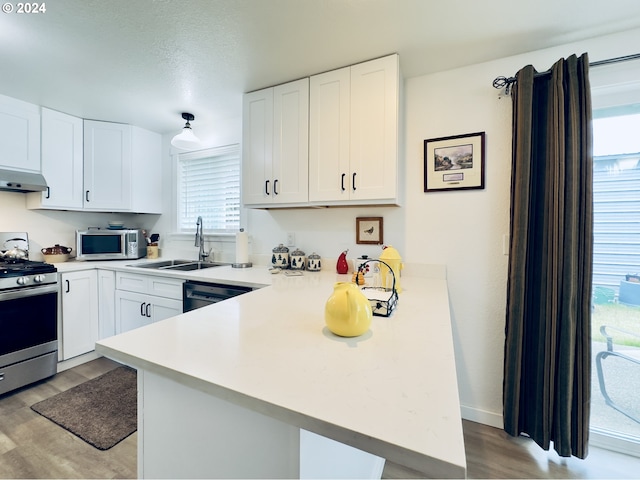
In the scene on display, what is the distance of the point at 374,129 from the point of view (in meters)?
1.79

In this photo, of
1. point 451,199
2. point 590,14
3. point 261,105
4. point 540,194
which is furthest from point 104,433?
point 590,14

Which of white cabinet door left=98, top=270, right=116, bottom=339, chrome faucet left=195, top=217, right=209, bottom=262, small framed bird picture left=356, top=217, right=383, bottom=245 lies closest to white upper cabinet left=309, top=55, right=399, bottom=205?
small framed bird picture left=356, top=217, right=383, bottom=245

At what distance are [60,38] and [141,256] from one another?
6.88 ft

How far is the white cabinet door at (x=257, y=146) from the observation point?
7.10ft

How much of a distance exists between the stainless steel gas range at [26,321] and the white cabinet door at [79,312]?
8cm

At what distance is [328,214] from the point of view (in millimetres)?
2299

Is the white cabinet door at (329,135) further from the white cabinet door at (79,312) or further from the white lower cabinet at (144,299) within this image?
the white cabinet door at (79,312)

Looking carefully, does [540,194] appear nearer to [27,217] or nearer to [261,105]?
[261,105]

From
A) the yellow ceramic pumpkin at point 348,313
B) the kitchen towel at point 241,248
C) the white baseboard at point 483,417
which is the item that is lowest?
the white baseboard at point 483,417

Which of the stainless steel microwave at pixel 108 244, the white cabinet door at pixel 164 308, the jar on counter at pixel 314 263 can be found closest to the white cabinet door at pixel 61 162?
the stainless steel microwave at pixel 108 244

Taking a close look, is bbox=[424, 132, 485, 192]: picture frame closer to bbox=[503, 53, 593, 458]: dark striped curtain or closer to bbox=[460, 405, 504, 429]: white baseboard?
bbox=[503, 53, 593, 458]: dark striped curtain

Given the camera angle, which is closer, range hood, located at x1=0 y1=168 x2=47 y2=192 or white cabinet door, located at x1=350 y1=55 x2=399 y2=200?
white cabinet door, located at x1=350 y1=55 x2=399 y2=200

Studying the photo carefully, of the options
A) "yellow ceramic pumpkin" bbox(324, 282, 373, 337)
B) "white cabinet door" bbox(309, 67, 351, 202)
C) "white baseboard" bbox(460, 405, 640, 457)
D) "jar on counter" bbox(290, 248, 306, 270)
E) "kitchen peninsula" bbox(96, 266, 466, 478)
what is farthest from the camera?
"jar on counter" bbox(290, 248, 306, 270)

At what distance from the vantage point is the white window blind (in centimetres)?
284
